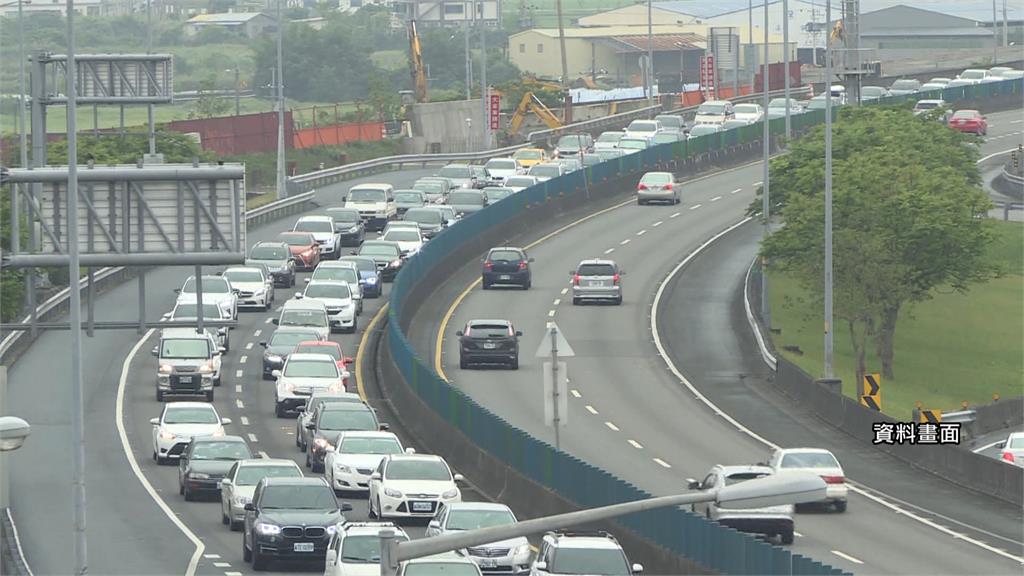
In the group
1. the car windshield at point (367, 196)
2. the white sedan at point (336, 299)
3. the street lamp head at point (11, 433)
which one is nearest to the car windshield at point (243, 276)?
the white sedan at point (336, 299)

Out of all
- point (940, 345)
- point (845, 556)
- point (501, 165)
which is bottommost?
point (940, 345)

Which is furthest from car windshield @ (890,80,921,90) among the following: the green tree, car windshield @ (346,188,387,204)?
the green tree

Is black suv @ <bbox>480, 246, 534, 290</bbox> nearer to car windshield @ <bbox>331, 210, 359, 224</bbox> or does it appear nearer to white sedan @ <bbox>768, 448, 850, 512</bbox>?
car windshield @ <bbox>331, 210, 359, 224</bbox>

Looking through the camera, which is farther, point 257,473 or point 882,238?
point 882,238

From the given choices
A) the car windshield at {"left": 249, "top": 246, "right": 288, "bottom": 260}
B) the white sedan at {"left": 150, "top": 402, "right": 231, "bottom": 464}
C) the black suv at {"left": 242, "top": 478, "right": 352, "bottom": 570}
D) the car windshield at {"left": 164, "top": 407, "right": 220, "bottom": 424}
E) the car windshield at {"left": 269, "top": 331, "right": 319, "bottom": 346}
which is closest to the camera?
the black suv at {"left": 242, "top": 478, "right": 352, "bottom": 570}

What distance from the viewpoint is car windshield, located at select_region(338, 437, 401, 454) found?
Answer: 139 feet

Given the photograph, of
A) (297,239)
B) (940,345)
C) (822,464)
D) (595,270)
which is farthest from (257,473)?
(940,345)

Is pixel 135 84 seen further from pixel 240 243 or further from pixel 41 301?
pixel 240 243

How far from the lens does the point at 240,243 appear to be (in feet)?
109

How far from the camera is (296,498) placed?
1368 inches

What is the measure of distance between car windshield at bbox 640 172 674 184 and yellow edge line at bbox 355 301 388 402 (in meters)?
23.4

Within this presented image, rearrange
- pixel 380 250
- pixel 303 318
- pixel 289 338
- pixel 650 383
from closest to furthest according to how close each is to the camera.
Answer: pixel 289 338, pixel 650 383, pixel 303 318, pixel 380 250

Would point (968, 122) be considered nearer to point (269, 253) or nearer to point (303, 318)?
point (269, 253)

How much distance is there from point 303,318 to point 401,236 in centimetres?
1642
